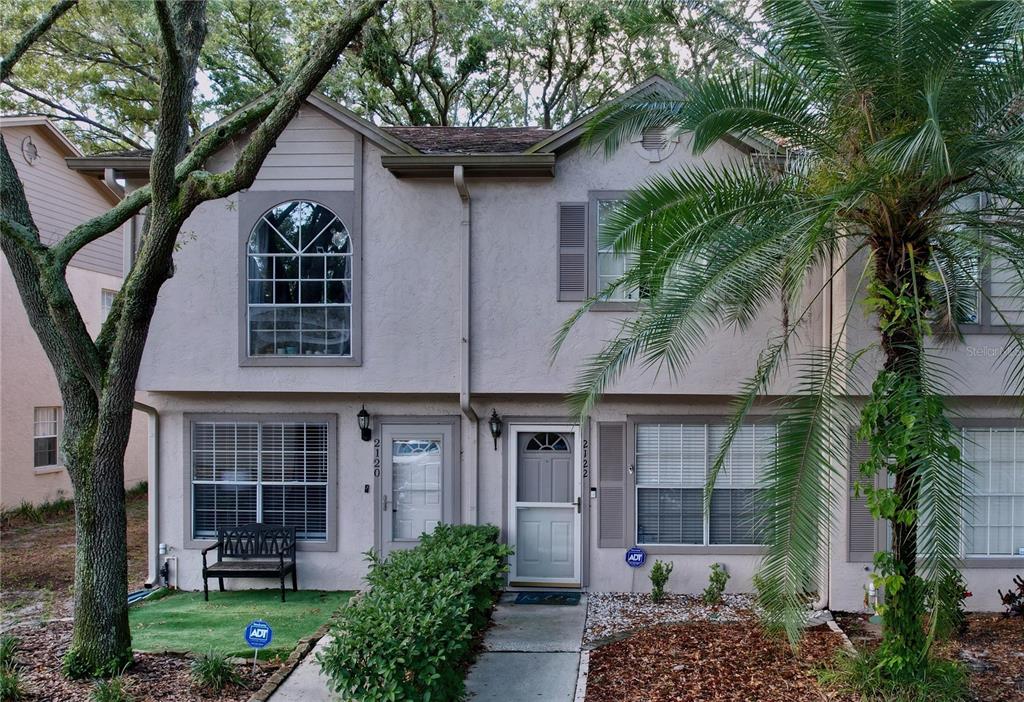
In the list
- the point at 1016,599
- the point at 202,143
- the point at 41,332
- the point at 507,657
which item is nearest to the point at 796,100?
the point at 202,143

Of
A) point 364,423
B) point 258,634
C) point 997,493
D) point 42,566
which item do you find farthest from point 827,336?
point 42,566

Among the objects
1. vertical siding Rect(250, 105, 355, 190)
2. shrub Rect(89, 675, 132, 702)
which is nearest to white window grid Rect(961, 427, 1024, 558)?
vertical siding Rect(250, 105, 355, 190)

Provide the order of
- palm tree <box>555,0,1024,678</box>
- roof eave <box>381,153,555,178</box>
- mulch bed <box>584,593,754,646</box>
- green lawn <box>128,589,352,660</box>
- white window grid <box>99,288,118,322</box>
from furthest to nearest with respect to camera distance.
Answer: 1. white window grid <box>99,288,118,322</box>
2. roof eave <box>381,153,555,178</box>
3. mulch bed <box>584,593,754,646</box>
4. green lawn <box>128,589,352,660</box>
5. palm tree <box>555,0,1024,678</box>

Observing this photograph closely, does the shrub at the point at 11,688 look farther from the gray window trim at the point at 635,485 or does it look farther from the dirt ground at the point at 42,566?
the gray window trim at the point at 635,485

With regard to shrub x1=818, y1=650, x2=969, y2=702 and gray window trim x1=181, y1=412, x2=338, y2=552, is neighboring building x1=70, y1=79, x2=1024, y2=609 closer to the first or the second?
gray window trim x1=181, y1=412, x2=338, y2=552

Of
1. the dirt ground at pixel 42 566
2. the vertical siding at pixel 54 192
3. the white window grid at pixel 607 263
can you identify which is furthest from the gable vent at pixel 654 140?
the vertical siding at pixel 54 192

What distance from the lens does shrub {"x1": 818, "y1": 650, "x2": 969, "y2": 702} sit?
555 centimetres

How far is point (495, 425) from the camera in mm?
9203

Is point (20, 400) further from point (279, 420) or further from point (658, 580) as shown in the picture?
point (658, 580)

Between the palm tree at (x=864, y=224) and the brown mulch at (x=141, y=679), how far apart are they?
380cm

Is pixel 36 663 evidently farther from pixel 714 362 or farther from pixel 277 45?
pixel 277 45

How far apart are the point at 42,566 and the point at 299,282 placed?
6.24 meters

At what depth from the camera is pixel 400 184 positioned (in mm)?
8922

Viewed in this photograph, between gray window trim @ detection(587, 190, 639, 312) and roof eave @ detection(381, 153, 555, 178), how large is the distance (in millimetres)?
648
